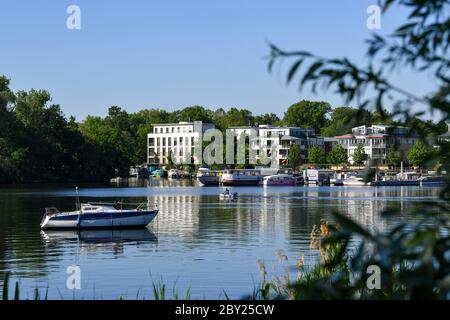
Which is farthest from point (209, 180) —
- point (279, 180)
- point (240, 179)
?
point (279, 180)

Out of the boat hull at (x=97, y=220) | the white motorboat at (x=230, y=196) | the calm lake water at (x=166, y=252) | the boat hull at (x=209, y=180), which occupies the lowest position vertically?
the calm lake water at (x=166, y=252)

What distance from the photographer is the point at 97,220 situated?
5875 centimetres

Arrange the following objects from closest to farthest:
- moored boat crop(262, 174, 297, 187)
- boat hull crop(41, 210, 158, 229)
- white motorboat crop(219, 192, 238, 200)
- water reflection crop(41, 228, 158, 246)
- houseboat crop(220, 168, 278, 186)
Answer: water reflection crop(41, 228, 158, 246) < boat hull crop(41, 210, 158, 229) < white motorboat crop(219, 192, 238, 200) < moored boat crop(262, 174, 297, 187) < houseboat crop(220, 168, 278, 186)

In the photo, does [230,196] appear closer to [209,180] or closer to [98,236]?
[98,236]

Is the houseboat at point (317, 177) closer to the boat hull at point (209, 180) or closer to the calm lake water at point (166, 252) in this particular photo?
the boat hull at point (209, 180)

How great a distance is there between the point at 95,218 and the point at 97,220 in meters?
0.22

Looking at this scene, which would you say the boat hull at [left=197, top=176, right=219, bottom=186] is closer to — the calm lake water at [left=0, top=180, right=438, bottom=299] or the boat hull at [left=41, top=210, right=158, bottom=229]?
the calm lake water at [left=0, top=180, right=438, bottom=299]

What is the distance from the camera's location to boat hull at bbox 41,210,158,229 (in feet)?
189

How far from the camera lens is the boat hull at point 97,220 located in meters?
57.7

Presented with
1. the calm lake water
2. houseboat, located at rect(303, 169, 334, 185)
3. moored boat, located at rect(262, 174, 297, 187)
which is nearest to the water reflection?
the calm lake water

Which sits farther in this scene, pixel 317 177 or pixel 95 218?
pixel 317 177

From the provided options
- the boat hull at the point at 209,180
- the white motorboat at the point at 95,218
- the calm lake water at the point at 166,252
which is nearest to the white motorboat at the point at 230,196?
the calm lake water at the point at 166,252
